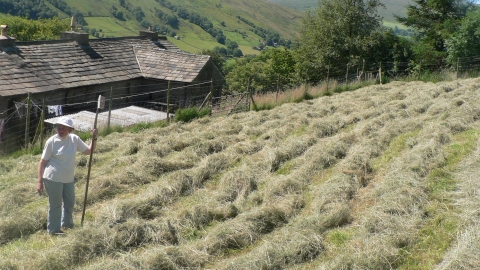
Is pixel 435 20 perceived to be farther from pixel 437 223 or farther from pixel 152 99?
pixel 437 223

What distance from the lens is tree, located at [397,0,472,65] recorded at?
31278 mm

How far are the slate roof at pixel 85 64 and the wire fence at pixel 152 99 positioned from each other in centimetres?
43

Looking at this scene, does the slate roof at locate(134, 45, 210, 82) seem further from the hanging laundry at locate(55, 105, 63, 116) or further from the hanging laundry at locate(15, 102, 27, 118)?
the hanging laundry at locate(15, 102, 27, 118)

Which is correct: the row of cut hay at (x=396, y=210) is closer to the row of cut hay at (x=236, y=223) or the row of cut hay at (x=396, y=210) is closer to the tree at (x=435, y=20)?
the row of cut hay at (x=236, y=223)

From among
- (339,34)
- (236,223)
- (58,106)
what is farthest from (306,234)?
(339,34)

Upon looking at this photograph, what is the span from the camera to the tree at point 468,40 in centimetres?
2747

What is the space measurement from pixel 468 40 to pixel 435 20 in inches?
247

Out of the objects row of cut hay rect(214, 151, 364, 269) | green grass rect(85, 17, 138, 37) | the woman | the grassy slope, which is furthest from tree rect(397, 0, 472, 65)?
green grass rect(85, 17, 138, 37)

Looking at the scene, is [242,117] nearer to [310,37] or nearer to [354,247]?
[354,247]

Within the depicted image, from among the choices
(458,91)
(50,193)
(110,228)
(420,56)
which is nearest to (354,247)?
(110,228)

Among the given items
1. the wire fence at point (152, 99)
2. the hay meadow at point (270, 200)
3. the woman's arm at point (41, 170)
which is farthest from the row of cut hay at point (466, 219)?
the wire fence at point (152, 99)

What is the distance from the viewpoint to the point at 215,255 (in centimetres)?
677

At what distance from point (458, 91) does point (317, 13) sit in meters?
16.7

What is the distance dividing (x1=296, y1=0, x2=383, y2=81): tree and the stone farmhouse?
9.33 meters
